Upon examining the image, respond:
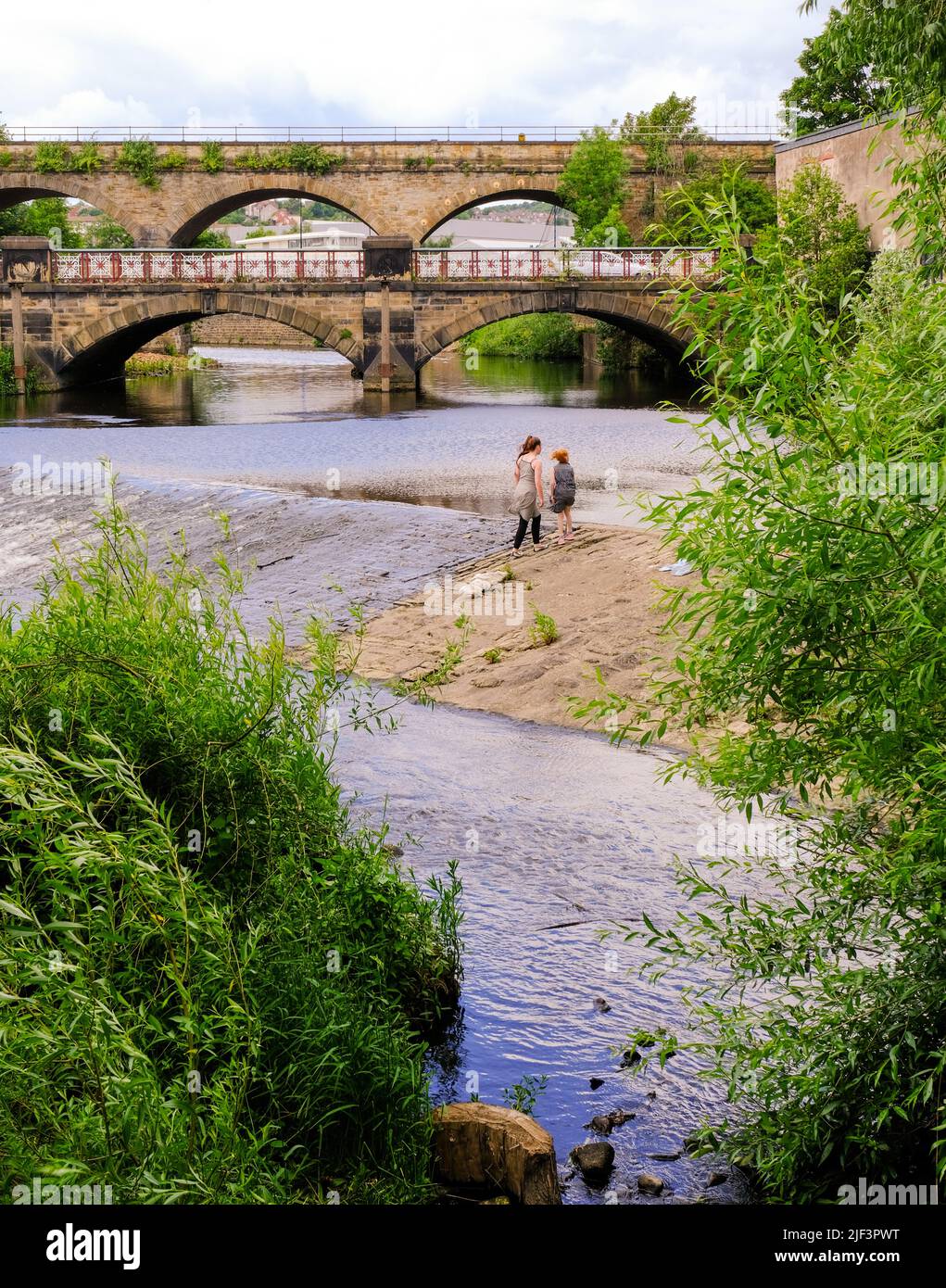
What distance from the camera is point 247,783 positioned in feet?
23.6

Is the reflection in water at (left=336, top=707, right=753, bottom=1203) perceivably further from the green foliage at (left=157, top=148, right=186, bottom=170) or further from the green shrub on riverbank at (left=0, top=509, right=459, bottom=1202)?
the green foliage at (left=157, top=148, right=186, bottom=170)

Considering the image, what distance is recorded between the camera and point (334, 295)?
138 feet

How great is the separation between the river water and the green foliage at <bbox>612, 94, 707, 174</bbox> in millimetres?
16866

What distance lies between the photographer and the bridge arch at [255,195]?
179 ft

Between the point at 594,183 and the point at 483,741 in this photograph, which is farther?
the point at 594,183

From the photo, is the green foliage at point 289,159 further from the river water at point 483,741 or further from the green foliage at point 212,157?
the river water at point 483,741

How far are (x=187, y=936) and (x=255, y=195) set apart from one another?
179 ft

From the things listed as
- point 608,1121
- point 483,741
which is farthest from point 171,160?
point 608,1121

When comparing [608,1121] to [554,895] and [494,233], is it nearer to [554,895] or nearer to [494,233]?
[554,895]

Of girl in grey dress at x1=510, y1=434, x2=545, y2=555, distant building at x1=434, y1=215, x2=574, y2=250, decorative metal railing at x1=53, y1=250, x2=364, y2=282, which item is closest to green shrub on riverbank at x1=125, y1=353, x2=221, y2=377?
decorative metal railing at x1=53, y1=250, x2=364, y2=282

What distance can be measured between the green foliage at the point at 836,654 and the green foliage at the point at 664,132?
175 ft

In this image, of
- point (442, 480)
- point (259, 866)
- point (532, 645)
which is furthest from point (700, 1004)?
point (442, 480)

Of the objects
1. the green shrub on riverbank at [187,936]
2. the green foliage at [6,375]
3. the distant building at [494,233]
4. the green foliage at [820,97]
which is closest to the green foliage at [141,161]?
the green foliage at [6,375]

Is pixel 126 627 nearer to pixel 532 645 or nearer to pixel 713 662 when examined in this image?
pixel 713 662
